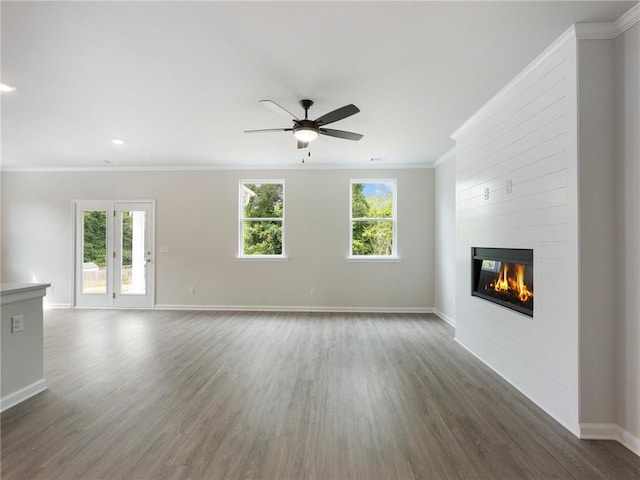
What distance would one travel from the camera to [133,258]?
20.2ft

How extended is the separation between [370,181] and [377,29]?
403 cm

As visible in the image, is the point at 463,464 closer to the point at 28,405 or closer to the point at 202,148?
the point at 28,405

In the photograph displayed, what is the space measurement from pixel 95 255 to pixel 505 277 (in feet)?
23.3

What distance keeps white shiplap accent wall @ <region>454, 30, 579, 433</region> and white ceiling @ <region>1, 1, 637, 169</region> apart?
266mm

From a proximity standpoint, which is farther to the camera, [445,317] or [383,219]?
[383,219]

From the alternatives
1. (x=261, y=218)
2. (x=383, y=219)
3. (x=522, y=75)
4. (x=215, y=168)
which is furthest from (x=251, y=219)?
(x=522, y=75)

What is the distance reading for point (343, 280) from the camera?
5.97 meters

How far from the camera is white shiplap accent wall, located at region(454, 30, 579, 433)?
2191 mm

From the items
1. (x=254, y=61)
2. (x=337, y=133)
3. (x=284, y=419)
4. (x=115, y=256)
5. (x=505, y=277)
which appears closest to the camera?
(x=284, y=419)

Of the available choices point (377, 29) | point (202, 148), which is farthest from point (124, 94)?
point (377, 29)

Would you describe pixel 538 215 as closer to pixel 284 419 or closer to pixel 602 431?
pixel 602 431

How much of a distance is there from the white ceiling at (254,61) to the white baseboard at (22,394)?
Result: 2725mm

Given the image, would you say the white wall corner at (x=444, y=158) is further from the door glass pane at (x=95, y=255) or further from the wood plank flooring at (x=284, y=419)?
the door glass pane at (x=95, y=255)

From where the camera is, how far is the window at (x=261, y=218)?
6168 millimetres
